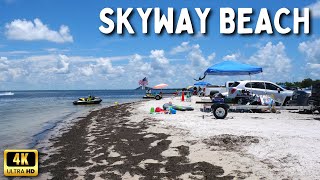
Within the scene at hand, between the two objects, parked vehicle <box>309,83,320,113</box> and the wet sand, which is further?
parked vehicle <box>309,83,320,113</box>

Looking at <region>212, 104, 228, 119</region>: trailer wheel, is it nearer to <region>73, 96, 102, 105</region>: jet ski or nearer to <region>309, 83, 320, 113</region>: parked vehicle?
<region>309, 83, 320, 113</region>: parked vehicle

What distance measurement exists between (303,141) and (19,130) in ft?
50.3

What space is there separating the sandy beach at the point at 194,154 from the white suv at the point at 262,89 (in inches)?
314

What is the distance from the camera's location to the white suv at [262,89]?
22.6 m

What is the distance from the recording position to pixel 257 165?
27.4 feet

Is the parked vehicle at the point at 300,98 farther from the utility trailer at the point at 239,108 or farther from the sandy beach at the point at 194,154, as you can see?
the sandy beach at the point at 194,154

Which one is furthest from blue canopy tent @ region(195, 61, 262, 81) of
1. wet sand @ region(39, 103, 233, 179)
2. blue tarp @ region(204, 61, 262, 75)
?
wet sand @ region(39, 103, 233, 179)

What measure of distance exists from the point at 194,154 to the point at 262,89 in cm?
1450

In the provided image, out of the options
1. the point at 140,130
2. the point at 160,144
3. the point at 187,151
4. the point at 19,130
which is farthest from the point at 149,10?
the point at 19,130

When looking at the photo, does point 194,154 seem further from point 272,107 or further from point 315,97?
point 315,97

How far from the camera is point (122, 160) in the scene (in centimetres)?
997

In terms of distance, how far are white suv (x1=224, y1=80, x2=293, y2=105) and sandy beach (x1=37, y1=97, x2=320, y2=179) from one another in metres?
7.99

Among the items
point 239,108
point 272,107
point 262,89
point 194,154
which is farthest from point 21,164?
point 262,89

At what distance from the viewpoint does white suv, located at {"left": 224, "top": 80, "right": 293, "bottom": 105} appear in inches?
888
